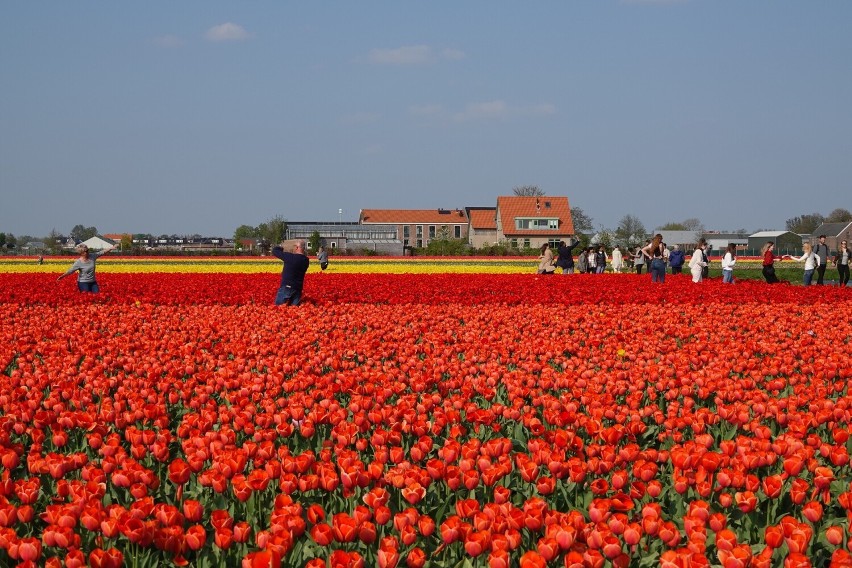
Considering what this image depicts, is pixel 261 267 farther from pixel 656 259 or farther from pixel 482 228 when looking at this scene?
pixel 482 228

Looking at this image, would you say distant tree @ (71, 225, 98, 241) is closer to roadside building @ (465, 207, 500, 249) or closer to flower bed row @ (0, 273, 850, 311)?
roadside building @ (465, 207, 500, 249)

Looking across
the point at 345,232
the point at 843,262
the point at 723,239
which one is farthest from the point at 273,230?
the point at 843,262

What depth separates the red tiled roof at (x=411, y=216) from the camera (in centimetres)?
12031

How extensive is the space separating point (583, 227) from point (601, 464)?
10754cm

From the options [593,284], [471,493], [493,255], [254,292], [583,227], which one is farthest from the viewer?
[583,227]

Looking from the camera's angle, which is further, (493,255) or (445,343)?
(493,255)

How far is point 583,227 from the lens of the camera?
359 feet

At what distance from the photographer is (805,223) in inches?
→ 5413

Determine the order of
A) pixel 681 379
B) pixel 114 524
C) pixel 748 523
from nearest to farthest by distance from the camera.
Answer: pixel 114 524 → pixel 748 523 → pixel 681 379

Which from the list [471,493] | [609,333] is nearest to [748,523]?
[471,493]

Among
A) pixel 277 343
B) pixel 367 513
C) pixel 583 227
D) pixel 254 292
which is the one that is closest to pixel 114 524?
pixel 367 513

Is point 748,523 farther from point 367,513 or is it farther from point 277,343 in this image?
point 277,343

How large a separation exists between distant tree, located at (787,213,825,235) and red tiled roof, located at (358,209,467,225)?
56502 millimetres

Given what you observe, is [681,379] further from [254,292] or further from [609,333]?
[254,292]
